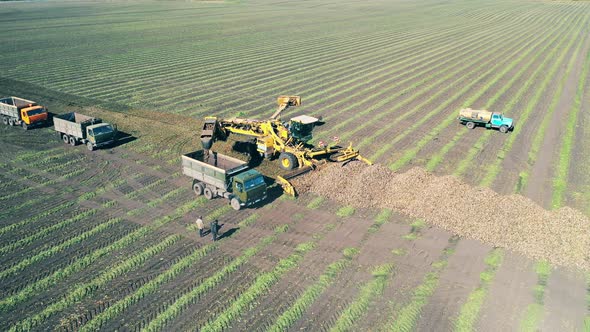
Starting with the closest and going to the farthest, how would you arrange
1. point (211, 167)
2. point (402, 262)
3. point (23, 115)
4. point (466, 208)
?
point (402, 262), point (466, 208), point (211, 167), point (23, 115)

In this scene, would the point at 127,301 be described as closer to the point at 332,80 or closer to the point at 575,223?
the point at 575,223

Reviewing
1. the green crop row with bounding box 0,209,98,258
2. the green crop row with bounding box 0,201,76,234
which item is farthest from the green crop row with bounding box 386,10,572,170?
the green crop row with bounding box 0,201,76,234

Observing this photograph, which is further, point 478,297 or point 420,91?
point 420,91

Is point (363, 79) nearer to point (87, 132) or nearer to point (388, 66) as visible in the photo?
point (388, 66)

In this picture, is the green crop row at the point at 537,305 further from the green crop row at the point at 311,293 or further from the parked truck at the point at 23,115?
the parked truck at the point at 23,115

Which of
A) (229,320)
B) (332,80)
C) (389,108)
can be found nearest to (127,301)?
(229,320)

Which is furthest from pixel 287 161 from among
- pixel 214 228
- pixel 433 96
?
pixel 433 96
